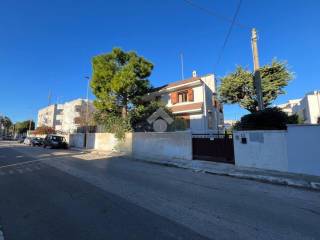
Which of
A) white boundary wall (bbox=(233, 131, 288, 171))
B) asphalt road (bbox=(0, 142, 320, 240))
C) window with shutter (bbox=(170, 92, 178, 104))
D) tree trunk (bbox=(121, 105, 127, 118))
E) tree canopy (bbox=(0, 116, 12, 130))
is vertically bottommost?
asphalt road (bbox=(0, 142, 320, 240))

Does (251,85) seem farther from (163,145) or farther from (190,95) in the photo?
(163,145)

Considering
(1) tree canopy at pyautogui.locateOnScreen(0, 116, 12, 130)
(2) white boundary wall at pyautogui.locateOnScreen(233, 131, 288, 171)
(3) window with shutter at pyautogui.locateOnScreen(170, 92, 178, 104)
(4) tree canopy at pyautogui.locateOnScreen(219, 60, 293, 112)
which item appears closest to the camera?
(2) white boundary wall at pyautogui.locateOnScreen(233, 131, 288, 171)

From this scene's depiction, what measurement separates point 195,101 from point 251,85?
6.18m

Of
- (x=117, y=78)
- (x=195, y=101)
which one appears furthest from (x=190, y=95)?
(x=117, y=78)

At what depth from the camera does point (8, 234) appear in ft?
12.0

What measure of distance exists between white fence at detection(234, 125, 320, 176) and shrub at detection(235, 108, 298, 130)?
1.09m

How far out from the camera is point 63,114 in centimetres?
7312

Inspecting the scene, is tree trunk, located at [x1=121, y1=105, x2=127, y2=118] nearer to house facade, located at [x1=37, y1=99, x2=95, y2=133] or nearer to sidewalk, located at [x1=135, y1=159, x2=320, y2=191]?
sidewalk, located at [x1=135, y1=159, x2=320, y2=191]

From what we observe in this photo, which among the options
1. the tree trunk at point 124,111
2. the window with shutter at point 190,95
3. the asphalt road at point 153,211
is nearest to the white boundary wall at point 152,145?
the tree trunk at point 124,111

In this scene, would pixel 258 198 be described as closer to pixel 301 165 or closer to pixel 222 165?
pixel 301 165

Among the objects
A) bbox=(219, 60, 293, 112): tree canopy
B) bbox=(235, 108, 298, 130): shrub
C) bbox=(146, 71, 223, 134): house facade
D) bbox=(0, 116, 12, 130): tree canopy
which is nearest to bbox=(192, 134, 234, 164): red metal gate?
bbox=(235, 108, 298, 130): shrub

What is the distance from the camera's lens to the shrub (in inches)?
435

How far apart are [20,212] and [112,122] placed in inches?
666

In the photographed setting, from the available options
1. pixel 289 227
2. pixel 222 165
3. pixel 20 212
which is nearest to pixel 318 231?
pixel 289 227
